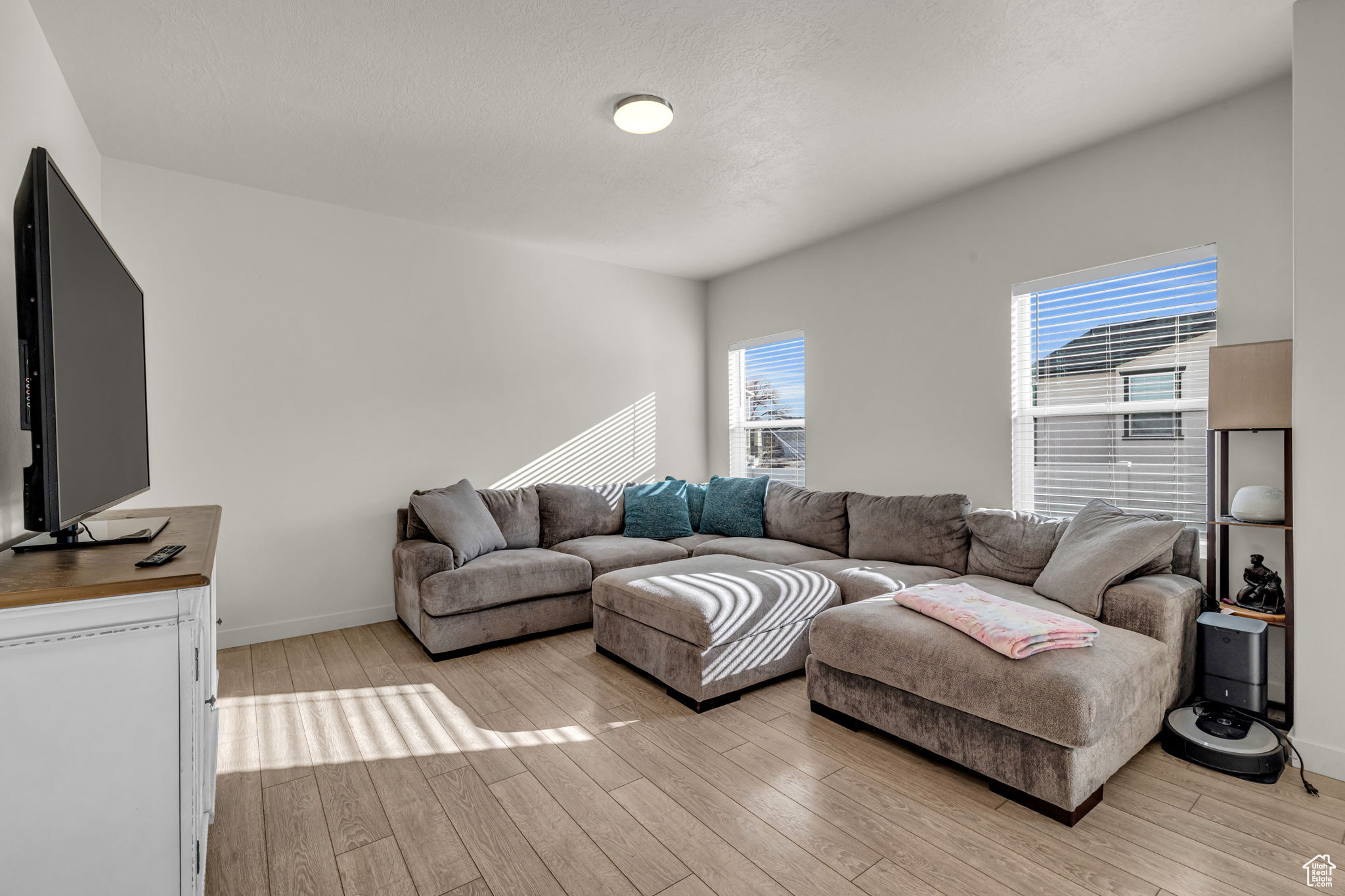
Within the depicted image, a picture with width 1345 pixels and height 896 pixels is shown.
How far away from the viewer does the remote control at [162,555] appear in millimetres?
1323

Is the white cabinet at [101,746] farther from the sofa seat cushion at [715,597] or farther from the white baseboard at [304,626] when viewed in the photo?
the white baseboard at [304,626]

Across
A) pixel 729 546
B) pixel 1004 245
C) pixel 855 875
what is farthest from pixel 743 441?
pixel 855 875

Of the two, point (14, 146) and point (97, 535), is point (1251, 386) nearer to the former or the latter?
point (97, 535)

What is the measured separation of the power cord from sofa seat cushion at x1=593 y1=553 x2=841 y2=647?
144 centimetres

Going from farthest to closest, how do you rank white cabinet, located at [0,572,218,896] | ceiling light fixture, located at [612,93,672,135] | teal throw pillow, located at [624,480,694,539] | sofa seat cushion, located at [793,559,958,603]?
teal throw pillow, located at [624,480,694,539] < sofa seat cushion, located at [793,559,958,603] < ceiling light fixture, located at [612,93,672,135] < white cabinet, located at [0,572,218,896]

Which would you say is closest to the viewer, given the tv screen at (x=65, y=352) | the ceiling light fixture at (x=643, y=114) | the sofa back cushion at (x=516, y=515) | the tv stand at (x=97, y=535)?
the tv screen at (x=65, y=352)

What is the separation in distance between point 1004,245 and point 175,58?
3.92 meters

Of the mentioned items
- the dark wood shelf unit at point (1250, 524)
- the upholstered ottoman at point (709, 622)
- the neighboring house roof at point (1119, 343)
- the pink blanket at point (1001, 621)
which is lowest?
the upholstered ottoman at point (709, 622)

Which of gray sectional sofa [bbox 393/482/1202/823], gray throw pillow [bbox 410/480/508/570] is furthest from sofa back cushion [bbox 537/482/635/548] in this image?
gray throw pillow [bbox 410/480/508/570]

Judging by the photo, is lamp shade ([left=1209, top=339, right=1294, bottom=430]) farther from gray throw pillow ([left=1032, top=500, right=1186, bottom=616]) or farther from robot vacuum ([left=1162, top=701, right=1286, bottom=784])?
Result: robot vacuum ([left=1162, top=701, right=1286, bottom=784])

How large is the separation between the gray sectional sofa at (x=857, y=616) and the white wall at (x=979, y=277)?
49 cm

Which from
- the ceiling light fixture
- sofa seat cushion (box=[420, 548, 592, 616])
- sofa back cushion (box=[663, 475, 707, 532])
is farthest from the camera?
sofa back cushion (box=[663, 475, 707, 532])

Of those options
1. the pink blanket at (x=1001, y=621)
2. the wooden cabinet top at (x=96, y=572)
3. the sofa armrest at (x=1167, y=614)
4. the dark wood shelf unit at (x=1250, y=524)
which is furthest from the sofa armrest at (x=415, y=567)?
the dark wood shelf unit at (x=1250, y=524)

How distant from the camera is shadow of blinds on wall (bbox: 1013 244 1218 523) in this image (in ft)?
9.65
